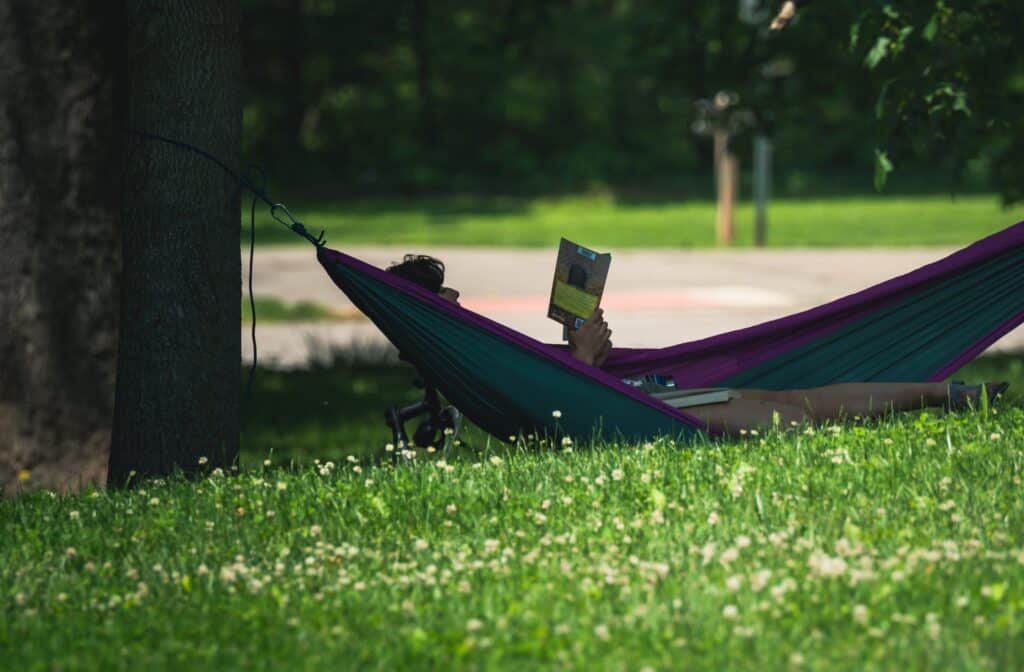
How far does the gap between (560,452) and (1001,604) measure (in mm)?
2440

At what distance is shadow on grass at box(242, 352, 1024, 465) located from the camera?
9492mm

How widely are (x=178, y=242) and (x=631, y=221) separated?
82.3 feet

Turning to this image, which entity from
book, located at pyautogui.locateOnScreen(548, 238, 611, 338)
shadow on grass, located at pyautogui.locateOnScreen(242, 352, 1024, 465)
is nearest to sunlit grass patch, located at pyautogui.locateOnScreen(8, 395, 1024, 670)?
book, located at pyautogui.locateOnScreen(548, 238, 611, 338)

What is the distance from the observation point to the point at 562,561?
5.04 meters

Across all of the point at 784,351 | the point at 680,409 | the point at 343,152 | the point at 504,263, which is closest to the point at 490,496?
the point at 680,409

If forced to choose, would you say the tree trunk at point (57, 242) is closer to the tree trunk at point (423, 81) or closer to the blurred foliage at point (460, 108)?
the blurred foliage at point (460, 108)

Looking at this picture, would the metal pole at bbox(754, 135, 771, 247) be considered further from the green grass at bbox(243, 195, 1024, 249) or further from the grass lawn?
the grass lawn

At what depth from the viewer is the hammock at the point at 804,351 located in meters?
6.61

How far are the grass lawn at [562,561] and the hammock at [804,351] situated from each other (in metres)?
0.17

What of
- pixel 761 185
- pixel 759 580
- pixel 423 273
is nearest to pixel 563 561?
pixel 759 580

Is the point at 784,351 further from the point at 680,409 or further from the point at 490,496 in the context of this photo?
the point at 490,496

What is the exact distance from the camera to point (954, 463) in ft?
19.6

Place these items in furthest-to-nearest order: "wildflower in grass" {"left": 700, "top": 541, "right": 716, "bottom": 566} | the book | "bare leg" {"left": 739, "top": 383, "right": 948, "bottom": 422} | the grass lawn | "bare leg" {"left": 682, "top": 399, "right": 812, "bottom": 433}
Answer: "bare leg" {"left": 739, "top": 383, "right": 948, "bottom": 422}, "bare leg" {"left": 682, "top": 399, "right": 812, "bottom": 433}, the book, "wildflower in grass" {"left": 700, "top": 541, "right": 716, "bottom": 566}, the grass lawn

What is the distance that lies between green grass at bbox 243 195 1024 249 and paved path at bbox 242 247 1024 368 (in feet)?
6.65
